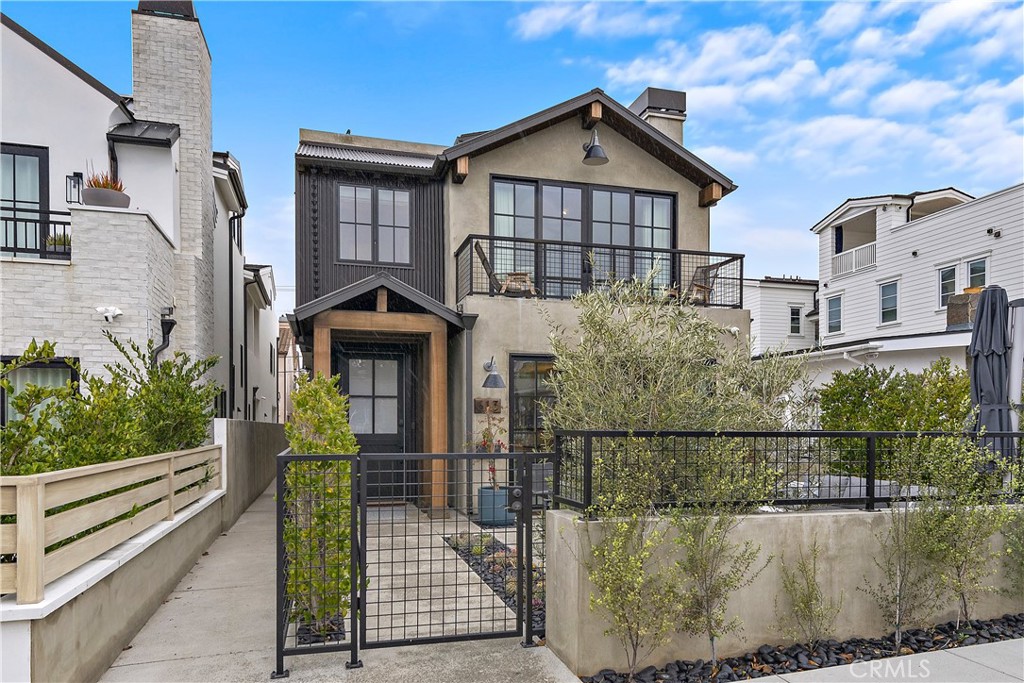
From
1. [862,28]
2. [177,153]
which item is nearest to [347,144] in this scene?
[177,153]

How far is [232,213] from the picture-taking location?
47.1 feet

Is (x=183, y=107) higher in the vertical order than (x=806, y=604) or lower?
higher

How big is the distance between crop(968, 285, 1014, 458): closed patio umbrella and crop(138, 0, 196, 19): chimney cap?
38.4ft

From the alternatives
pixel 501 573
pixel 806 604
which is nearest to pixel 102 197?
pixel 501 573

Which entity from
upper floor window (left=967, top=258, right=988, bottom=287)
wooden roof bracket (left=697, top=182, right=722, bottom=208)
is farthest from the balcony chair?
upper floor window (left=967, top=258, right=988, bottom=287)

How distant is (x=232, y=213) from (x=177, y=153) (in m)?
4.72

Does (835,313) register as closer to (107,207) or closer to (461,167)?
(461,167)

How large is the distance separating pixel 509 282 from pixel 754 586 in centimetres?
624

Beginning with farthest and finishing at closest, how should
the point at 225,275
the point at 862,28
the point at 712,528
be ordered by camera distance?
1. the point at 225,275
2. the point at 862,28
3. the point at 712,528

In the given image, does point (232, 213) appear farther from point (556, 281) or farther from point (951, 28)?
point (951, 28)

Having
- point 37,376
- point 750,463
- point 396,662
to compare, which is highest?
point 37,376

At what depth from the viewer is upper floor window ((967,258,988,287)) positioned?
14977 mm

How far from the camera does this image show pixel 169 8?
9.84 meters

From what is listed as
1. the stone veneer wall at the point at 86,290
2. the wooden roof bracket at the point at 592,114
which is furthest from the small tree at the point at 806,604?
the wooden roof bracket at the point at 592,114
